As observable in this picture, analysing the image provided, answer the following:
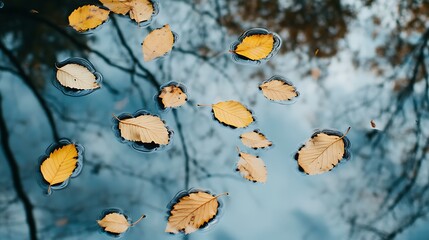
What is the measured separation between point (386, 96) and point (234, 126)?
63 cm

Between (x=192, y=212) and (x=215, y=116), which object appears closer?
(x=192, y=212)

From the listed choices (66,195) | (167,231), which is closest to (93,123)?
(66,195)

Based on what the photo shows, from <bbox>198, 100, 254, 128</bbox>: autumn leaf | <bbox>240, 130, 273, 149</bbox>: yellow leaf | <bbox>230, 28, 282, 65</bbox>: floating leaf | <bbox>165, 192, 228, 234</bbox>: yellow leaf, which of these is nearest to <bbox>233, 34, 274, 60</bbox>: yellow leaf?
<bbox>230, 28, 282, 65</bbox>: floating leaf

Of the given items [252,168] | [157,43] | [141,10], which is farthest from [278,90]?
[141,10]

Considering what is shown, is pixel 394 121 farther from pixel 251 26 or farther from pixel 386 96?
pixel 251 26

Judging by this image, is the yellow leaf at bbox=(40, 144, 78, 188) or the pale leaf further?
the pale leaf

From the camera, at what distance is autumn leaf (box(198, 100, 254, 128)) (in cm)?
138

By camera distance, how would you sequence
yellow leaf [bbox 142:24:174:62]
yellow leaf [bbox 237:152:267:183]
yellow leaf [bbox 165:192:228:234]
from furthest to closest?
yellow leaf [bbox 142:24:174:62] → yellow leaf [bbox 237:152:267:183] → yellow leaf [bbox 165:192:228:234]

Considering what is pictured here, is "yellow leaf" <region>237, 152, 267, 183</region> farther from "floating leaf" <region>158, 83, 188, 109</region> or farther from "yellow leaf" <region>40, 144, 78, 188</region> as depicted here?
"yellow leaf" <region>40, 144, 78, 188</region>

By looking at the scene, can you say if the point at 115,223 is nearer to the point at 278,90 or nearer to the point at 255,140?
the point at 255,140

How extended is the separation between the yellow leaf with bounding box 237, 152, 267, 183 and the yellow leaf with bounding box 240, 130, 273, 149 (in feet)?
0.13

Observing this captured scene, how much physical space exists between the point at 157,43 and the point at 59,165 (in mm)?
600

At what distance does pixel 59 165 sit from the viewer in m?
1.22

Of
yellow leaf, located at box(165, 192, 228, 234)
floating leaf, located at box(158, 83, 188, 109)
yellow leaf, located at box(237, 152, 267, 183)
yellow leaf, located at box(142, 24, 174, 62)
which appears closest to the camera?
yellow leaf, located at box(165, 192, 228, 234)
